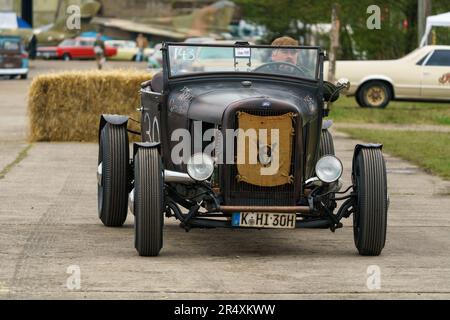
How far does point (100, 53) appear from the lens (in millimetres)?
49469

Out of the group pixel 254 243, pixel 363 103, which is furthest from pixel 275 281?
pixel 363 103

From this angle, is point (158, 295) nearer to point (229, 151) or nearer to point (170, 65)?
point (229, 151)

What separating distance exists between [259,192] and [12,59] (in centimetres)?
3698

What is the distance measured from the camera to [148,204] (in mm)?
8828

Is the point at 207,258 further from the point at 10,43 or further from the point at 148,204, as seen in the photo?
the point at 10,43

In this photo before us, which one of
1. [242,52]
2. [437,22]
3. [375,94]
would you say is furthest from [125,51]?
[242,52]

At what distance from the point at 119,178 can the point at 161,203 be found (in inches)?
65.8

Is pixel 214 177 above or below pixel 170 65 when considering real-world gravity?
below

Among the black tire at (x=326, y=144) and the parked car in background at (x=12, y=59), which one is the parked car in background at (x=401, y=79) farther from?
the parked car in background at (x=12, y=59)

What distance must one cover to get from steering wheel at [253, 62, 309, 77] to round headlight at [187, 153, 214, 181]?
53.5 inches

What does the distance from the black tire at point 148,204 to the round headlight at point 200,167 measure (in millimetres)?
220

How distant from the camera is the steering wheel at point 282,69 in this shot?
10.1 m
